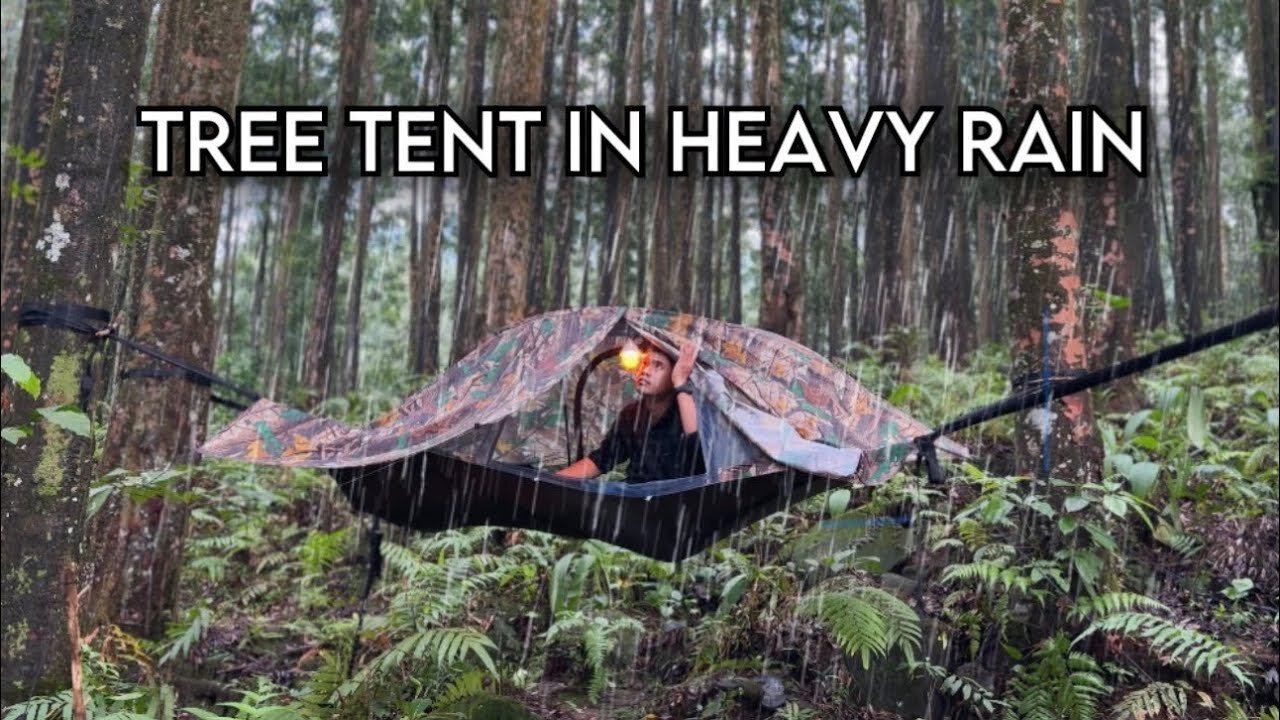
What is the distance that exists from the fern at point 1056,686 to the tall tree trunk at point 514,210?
4.28 metres

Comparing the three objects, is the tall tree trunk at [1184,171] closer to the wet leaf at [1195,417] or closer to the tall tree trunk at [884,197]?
the tall tree trunk at [884,197]

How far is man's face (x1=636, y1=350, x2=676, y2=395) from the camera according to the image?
4.11 meters

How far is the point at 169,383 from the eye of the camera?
462cm

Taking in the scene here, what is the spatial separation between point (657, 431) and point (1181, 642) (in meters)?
2.14

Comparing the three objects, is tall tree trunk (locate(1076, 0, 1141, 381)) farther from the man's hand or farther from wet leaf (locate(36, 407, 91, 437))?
wet leaf (locate(36, 407, 91, 437))

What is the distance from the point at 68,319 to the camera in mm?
2773

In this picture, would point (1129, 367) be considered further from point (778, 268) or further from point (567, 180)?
point (567, 180)

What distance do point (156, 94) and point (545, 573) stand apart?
3345 millimetres

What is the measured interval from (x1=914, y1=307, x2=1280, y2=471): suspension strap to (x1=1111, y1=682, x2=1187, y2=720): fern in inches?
39.7

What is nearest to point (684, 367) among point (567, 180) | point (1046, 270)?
point (1046, 270)

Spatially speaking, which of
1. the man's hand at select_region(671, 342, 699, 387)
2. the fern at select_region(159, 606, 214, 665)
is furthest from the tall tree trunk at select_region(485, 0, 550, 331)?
the man's hand at select_region(671, 342, 699, 387)

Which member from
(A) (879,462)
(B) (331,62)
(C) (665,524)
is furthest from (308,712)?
(B) (331,62)

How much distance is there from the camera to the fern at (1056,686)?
3592mm

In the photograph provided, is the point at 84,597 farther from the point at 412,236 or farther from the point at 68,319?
the point at 412,236
